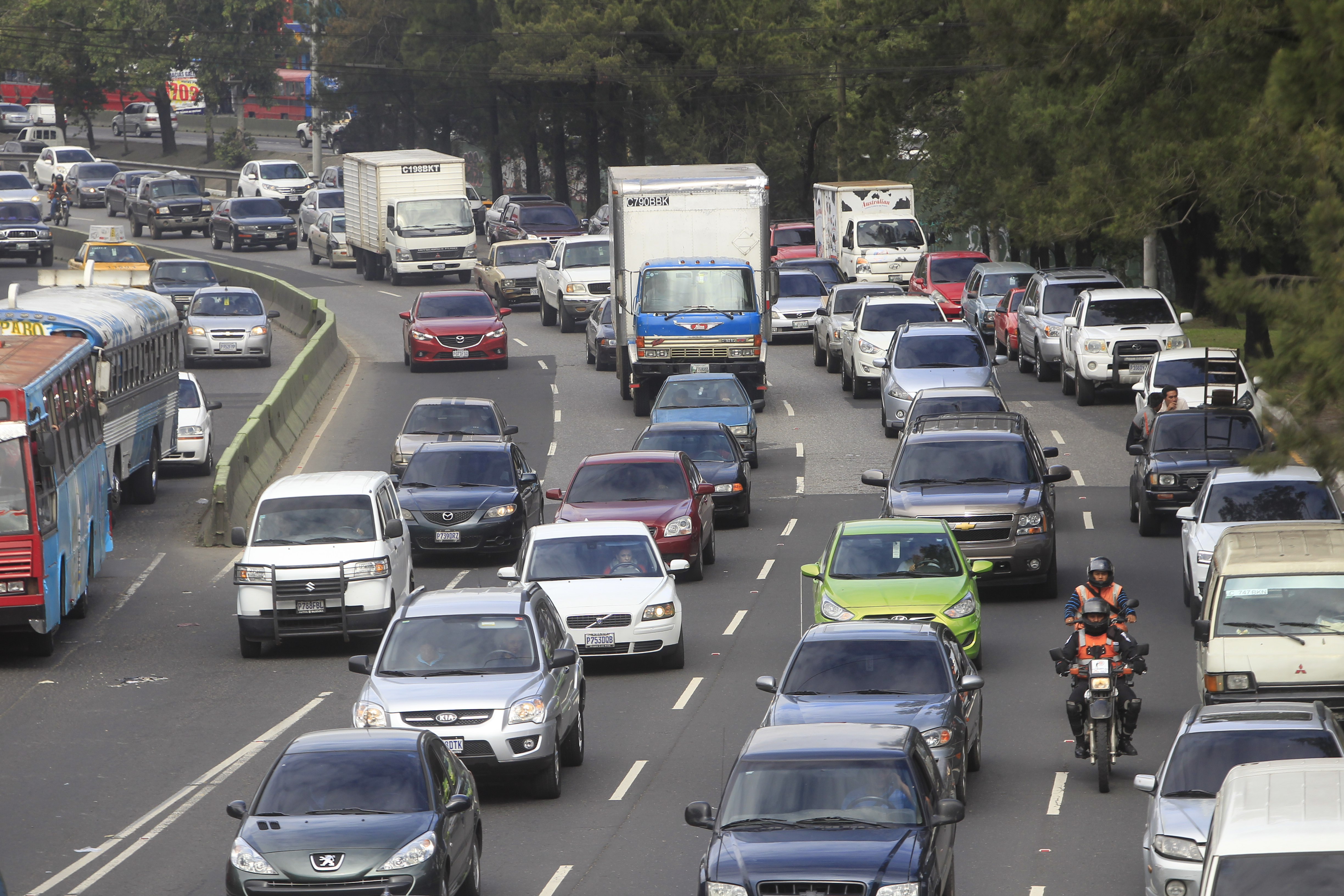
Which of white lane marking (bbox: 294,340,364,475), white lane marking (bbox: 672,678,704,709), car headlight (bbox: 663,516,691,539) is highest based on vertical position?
car headlight (bbox: 663,516,691,539)

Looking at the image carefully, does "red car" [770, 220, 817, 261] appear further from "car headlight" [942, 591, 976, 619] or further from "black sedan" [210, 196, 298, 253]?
"car headlight" [942, 591, 976, 619]

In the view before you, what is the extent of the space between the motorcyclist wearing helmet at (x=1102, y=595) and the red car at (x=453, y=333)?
27965 millimetres

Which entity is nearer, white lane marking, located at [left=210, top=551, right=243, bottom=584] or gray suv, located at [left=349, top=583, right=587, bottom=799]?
gray suv, located at [left=349, top=583, right=587, bottom=799]

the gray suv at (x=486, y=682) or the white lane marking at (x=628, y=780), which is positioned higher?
the gray suv at (x=486, y=682)

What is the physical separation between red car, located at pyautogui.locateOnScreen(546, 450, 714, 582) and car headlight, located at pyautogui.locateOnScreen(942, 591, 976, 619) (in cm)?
597

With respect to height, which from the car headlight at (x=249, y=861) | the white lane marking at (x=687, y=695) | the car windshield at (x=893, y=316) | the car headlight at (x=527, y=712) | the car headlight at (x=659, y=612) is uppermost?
the car headlight at (x=249, y=861)

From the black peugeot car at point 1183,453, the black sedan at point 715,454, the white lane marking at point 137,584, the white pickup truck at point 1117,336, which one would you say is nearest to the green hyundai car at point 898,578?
the black peugeot car at point 1183,453

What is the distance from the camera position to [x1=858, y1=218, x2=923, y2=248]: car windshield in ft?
177

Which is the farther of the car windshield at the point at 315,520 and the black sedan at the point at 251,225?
the black sedan at the point at 251,225

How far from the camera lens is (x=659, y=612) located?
19.9 metres

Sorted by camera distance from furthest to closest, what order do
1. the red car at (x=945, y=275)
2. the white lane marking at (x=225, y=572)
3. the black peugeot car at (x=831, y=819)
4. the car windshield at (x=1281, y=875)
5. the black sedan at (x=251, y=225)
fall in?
the black sedan at (x=251, y=225), the red car at (x=945, y=275), the white lane marking at (x=225, y=572), the black peugeot car at (x=831, y=819), the car windshield at (x=1281, y=875)

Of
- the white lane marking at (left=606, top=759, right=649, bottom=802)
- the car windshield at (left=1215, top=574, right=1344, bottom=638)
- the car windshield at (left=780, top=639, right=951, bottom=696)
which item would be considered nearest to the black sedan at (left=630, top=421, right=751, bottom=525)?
the white lane marking at (left=606, top=759, right=649, bottom=802)

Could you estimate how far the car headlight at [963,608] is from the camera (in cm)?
1892

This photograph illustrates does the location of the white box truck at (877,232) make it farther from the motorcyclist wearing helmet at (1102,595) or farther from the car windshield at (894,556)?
the motorcyclist wearing helmet at (1102,595)
